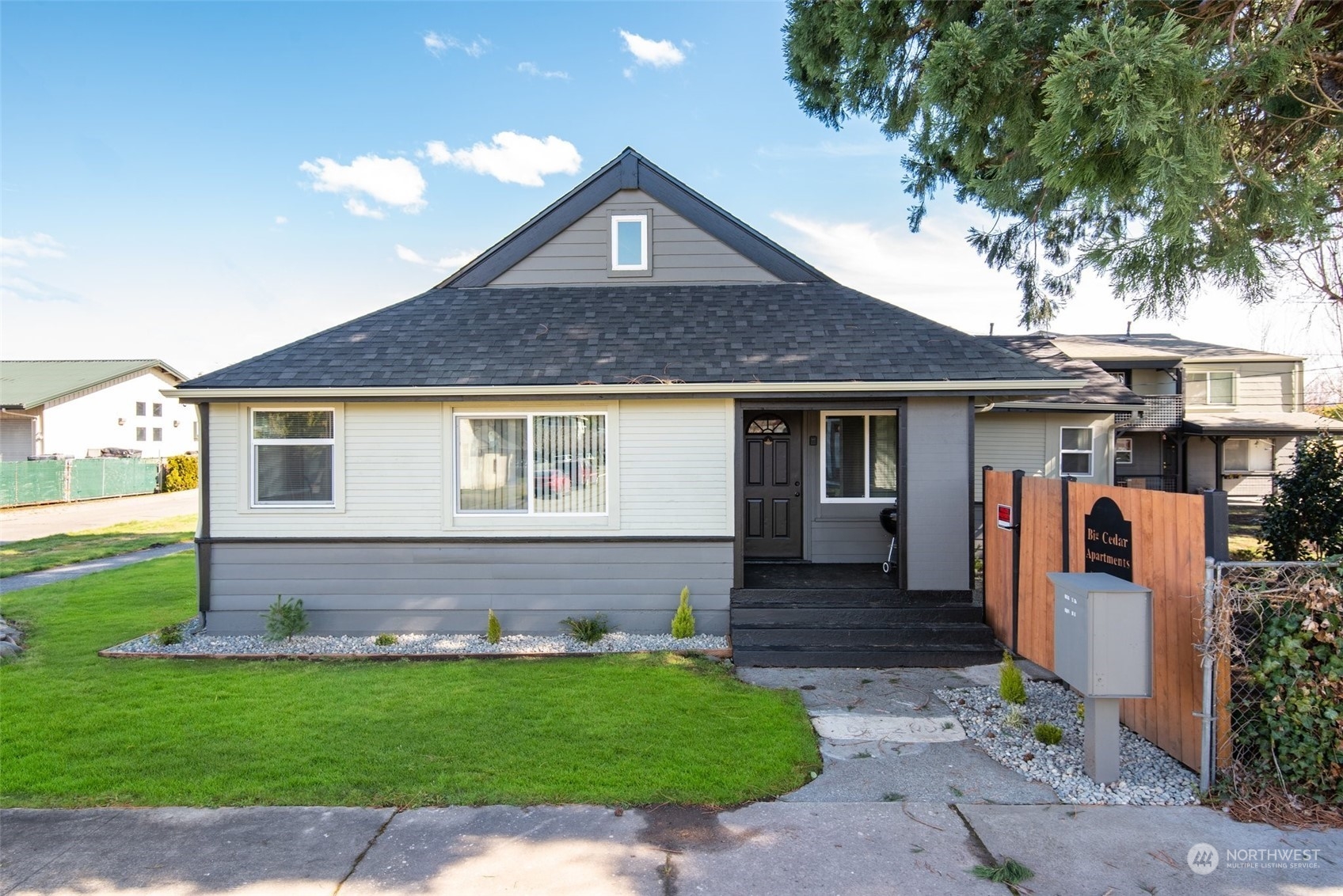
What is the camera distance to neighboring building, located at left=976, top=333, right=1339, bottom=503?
18.4m

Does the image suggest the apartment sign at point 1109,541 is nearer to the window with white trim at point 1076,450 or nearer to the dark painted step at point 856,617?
the dark painted step at point 856,617

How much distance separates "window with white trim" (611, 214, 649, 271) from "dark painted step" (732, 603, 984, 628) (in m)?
5.40

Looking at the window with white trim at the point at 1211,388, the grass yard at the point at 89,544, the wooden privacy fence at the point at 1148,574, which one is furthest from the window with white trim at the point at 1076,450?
the grass yard at the point at 89,544

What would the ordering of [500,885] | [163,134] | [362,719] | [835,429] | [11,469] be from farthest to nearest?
[11,469] < [163,134] < [835,429] < [362,719] < [500,885]

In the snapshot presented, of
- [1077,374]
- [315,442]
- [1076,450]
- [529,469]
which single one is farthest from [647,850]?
[1077,374]

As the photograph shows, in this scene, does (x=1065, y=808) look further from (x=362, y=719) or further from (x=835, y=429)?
(x=835, y=429)

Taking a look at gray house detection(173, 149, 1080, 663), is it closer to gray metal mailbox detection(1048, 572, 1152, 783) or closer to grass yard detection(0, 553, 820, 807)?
grass yard detection(0, 553, 820, 807)

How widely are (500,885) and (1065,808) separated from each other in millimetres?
3349

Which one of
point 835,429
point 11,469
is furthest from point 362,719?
point 11,469

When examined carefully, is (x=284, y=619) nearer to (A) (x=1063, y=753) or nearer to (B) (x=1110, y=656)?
(A) (x=1063, y=753)

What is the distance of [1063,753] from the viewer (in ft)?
15.0

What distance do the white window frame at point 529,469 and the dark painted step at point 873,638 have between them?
2332 millimetres

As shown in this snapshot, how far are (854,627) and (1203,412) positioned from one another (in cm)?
2073

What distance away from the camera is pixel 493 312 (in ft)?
29.6
